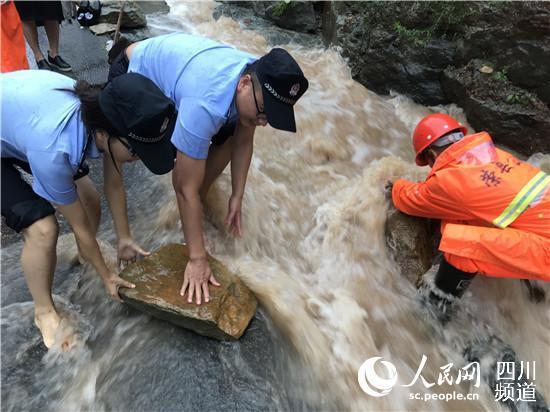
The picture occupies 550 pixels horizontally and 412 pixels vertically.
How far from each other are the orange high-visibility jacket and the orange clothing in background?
381 cm

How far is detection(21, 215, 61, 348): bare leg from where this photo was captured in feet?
7.68

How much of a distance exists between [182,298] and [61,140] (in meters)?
1.10

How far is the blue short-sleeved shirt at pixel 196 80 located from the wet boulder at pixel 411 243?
1.84 metres

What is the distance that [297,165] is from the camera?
4.74 meters

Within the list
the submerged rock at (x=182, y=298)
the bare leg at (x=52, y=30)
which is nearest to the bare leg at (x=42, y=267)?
the submerged rock at (x=182, y=298)

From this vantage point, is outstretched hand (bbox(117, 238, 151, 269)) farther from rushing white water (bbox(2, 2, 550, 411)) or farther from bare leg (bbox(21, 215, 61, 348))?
bare leg (bbox(21, 215, 61, 348))

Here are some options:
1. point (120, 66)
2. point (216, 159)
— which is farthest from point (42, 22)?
point (216, 159)

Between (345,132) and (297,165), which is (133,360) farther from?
(345,132)

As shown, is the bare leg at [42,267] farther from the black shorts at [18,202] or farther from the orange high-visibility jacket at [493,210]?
the orange high-visibility jacket at [493,210]

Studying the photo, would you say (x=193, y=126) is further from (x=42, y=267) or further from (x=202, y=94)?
(x=42, y=267)

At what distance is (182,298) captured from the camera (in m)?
2.62

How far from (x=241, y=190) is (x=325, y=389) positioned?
56.9 inches

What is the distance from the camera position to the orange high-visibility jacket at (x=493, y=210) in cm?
302

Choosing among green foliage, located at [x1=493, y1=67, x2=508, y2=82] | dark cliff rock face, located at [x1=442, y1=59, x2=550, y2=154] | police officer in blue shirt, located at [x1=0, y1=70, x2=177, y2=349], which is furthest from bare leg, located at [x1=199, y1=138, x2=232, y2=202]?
green foliage, located at [x1=493, y1=67, x2=508, y2=82]
